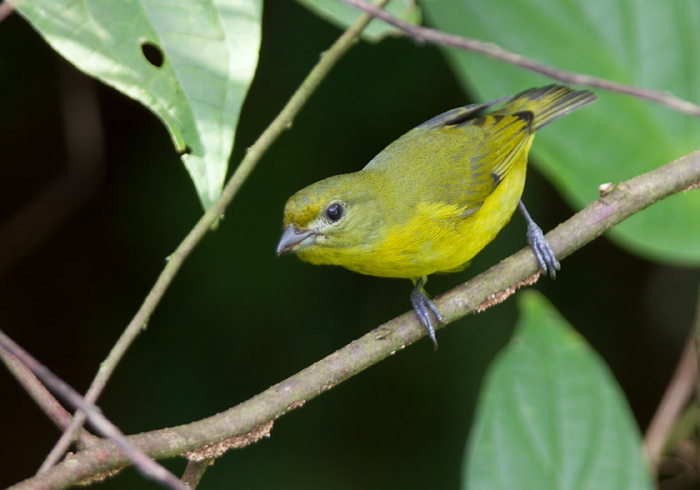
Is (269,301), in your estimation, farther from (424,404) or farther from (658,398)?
(658,398)

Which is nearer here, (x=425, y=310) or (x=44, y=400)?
(x=44, y=400)

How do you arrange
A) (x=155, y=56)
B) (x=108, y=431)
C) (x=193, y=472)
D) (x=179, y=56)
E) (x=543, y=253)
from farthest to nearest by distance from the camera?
(x=543, y=253) < (x=155, y=56) < (x=179, y=56) < (x=193, y=472) < (x=108, y=431)

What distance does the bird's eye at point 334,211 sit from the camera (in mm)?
→ 2846

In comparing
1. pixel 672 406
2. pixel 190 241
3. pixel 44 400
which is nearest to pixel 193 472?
pixel 44 400

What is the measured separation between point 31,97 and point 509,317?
8.78ft

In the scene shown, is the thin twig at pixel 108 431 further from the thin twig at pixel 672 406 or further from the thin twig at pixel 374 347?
the thin twig at pixel 672 406

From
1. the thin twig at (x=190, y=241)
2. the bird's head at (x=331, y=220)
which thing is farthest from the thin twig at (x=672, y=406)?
the thin twig at (x=190, y=241)

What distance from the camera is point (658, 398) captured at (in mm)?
4371

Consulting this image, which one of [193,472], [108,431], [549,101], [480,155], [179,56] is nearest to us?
[108,431]

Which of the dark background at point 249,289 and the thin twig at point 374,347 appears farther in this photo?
the dark background at point 249,289

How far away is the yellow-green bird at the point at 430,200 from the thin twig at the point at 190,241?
0.53 metres

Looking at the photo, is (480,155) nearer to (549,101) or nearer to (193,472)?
(549,101)

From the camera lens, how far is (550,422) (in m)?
2.72

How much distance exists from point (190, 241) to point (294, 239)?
0.80 metres
